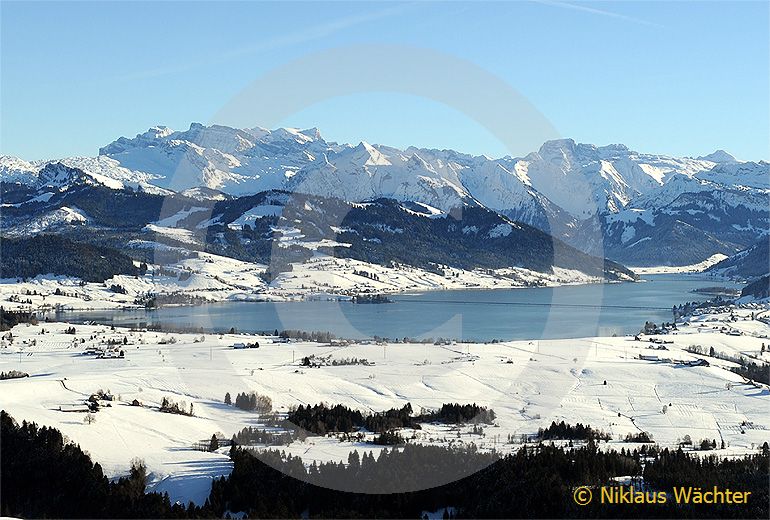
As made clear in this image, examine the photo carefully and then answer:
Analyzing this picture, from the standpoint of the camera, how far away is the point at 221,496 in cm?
2103

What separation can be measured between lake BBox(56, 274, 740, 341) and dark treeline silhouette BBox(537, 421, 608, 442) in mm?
47036

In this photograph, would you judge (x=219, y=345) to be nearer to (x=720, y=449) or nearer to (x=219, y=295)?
(x=720, y=449)

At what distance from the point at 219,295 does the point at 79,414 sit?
4212 inches

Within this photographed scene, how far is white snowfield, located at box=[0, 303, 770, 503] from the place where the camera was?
1067 inches

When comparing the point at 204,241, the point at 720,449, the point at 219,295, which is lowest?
the point at 720,449

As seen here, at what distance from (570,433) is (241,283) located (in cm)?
12090

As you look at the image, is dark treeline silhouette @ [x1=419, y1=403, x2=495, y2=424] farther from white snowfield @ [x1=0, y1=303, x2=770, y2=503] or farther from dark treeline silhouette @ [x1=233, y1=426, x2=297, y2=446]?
dark treeline silhouette @ [x1=233, y1=426, x2=297, y2=446]

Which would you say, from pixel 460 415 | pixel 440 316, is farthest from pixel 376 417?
pixel 440 316

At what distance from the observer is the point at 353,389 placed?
40.7 metres

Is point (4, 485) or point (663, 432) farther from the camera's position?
point (663, 432)

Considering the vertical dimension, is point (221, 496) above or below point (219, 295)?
below

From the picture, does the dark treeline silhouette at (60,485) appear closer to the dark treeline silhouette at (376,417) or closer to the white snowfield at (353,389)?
the white snowfield at (353,389)

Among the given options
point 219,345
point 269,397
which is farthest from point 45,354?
point 269,397

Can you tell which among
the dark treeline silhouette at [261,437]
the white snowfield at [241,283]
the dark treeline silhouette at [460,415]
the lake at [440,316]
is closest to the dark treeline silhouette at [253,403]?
the dark treeline silhouette at [261,437]
